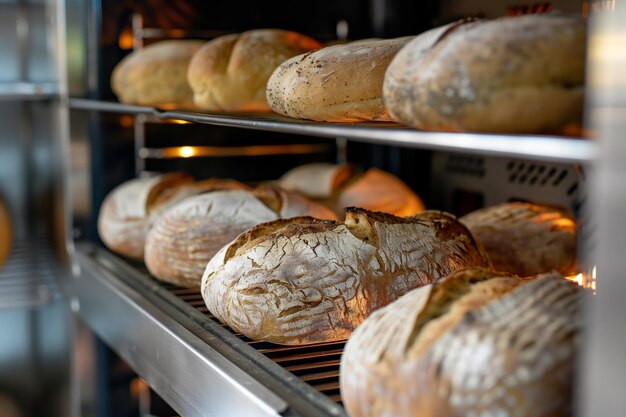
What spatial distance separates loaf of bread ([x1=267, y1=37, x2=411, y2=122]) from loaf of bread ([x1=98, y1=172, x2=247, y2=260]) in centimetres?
63

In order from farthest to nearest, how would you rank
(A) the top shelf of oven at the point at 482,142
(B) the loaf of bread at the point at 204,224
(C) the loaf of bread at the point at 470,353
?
(B) the loaf of bread at the point at 204,224
(C) the loaf of bread at the point at 470,353
(A) the top shelf of oven at the point at 482,142

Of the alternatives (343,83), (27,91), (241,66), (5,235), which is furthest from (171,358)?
(27,91)

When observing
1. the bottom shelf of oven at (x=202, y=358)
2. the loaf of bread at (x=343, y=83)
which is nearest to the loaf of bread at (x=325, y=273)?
the bottom shelf of oven at (x=202, y=358)

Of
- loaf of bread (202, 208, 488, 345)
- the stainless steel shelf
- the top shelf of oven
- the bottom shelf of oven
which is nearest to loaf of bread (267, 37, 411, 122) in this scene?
loaf of bread (202, 208, 488, 345)

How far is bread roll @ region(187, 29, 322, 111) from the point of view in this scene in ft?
6.05

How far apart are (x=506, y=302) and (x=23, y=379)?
2150 millimetres

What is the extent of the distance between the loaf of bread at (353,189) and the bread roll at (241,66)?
275mm

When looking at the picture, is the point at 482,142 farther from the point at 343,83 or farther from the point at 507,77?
the point at 343,83

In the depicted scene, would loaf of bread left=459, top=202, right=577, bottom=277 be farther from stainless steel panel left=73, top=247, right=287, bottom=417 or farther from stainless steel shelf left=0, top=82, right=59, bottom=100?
stainless steel shelf left=0, top=82, right=59, bottom=100

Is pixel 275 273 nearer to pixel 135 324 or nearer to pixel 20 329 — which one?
pixel 135 324

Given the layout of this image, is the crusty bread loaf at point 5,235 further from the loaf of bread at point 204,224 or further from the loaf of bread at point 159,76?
the loaf of bread at point 204,224

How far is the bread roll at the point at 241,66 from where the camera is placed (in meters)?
1.84

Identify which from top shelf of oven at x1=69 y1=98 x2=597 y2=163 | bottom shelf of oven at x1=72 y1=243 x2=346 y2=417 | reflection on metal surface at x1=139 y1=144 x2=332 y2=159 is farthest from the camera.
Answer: reflection on metal surface at x1=139 y1=144 x2=332 y2=159

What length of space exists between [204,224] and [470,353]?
98 cm
